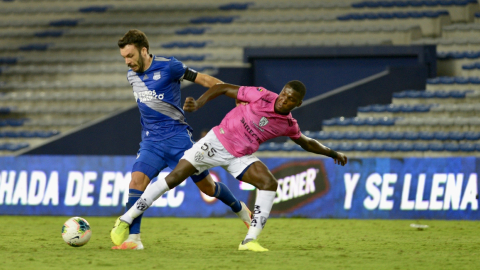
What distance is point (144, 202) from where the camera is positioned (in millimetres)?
6387

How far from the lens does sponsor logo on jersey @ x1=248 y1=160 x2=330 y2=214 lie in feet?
38.9

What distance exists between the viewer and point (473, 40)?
1695 cm

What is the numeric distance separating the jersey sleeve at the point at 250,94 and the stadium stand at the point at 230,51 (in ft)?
26.0

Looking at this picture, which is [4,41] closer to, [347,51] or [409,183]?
[347,51]

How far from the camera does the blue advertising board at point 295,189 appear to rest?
11367mm

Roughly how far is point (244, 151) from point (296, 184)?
218 inches

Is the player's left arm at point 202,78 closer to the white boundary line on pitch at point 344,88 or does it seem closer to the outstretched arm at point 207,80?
the outstretched arm at point 207,80

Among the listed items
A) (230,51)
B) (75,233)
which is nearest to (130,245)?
(75,233)

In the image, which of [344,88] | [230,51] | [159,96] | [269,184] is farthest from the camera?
[230,51]

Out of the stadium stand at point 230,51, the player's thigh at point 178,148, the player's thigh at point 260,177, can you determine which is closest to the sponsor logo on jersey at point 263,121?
the player's thigh at point 260,177

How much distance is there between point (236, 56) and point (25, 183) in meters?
7.26

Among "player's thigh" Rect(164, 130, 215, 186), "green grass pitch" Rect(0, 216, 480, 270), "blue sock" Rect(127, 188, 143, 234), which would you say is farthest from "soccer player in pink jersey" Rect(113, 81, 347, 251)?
"green grass pitch" Rect(0, 216, 480, 270)

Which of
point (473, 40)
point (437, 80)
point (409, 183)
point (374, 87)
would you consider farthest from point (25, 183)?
point (473, 40)

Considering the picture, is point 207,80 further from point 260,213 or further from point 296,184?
point 296,184
